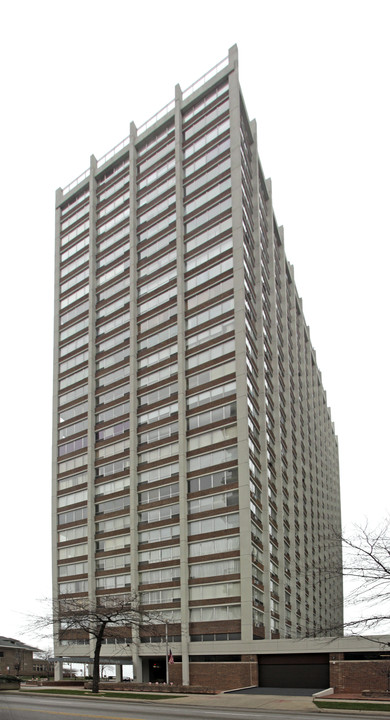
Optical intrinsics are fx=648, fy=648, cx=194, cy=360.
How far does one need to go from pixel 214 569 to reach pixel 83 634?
23300 mm

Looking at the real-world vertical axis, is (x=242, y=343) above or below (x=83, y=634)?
above

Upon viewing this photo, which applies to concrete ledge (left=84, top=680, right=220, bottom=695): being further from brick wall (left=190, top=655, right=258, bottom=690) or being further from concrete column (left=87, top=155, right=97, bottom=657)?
concrete column (left=87, top=155, right=97, bottom=657)

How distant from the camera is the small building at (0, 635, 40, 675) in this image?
10762 centimetres

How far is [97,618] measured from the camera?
52000 mm

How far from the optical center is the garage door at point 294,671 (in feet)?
165

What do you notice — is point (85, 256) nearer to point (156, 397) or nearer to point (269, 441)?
point (156, 397)

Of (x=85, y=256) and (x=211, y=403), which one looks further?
(x=85, y=256)

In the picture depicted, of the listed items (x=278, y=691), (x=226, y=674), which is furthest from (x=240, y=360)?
(x=278, y=691)

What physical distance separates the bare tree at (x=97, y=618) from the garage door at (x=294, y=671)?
11.3 m

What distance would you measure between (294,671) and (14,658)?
74.7 meters

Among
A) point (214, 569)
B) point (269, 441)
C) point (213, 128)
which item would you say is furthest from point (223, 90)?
point (214, 569)

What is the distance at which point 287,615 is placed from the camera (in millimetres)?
76625

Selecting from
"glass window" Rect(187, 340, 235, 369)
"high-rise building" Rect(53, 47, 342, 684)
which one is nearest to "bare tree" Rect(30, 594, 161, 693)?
"high-rise building" Rect(53, 47, 342, 684)

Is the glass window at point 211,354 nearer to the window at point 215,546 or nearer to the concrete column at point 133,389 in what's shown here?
the concrete column at point 133,389
